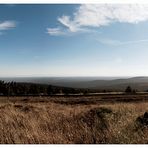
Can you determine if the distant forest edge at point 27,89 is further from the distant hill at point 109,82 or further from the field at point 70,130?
the field at point 70,130

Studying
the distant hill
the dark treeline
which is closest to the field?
the distant hill

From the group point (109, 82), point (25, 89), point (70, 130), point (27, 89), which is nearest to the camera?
point (70, 130)

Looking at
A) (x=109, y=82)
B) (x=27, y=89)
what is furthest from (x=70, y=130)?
(x=109, y=82)

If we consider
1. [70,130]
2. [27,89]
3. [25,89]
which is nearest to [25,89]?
[25,89]

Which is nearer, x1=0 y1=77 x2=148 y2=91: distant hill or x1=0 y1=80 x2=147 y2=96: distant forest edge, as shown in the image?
x1=0 y1=77 x2=148 y2=91: distant hill

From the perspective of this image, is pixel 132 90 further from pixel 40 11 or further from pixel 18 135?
pixel 18 135

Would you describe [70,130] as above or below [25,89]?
below

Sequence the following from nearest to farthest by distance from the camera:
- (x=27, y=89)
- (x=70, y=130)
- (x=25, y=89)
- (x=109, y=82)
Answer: (x=70, y=130) < (x=25, y=89) < (x=27, y=89) < (x=109, y=82)

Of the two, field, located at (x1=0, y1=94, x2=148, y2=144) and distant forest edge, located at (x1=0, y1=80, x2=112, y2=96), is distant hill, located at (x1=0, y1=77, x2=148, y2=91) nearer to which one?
distant forest edge, located at (x1=0, y1=80, x2=112, y2=96)

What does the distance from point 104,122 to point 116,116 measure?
1.02 m

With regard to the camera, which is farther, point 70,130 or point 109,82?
point 109,82

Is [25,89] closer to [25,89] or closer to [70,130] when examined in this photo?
[25,89]

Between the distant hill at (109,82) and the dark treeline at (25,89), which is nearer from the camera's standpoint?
the distant hill at (109,82)

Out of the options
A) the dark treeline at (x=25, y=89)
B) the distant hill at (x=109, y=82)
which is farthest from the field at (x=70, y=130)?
the dark treeline at (x=25, y=89)
